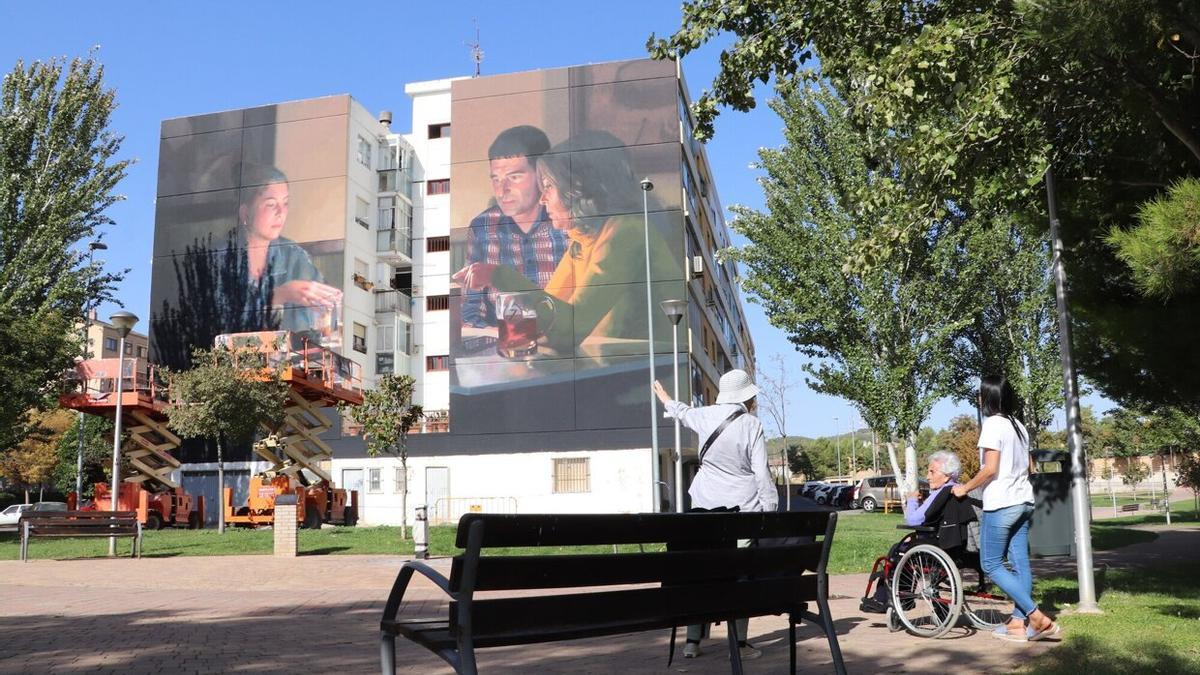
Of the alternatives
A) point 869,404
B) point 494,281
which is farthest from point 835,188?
point 494,281

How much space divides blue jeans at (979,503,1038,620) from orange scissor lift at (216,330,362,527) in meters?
24.4

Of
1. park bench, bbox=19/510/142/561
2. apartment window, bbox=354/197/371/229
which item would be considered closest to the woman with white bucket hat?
park bench, bbox=19/510/142/561

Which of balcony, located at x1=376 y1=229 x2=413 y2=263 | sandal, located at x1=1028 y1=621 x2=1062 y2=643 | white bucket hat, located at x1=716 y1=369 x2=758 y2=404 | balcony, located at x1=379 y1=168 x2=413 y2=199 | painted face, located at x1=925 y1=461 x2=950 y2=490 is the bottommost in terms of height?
sandal, located at x1=1028 y1=621 x2=1062 y2=643

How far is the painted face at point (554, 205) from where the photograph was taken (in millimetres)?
39156

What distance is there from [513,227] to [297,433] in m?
12.8

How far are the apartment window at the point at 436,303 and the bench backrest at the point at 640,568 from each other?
42894 mm

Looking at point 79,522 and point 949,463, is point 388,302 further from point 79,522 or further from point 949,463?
point 949,463

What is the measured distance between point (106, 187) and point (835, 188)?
24.5m

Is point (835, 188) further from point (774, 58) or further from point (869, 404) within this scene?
point (774, 58)

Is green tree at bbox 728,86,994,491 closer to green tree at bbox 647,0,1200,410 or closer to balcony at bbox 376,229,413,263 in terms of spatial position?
green tree at bbox 647,0,1200,410

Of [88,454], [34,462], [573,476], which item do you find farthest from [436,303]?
[34,462]

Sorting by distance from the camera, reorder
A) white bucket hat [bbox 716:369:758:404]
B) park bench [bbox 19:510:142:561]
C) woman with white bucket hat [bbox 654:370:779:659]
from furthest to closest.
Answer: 1. park bench [bbox 19:510:142:561]
2. white bucket hat [bbox 716:369:758:404]
3. woman with white bucket hat [bbox 654:370:779:659]

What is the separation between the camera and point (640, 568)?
3.51m

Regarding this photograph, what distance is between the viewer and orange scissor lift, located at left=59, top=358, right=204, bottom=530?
99.8 feet
